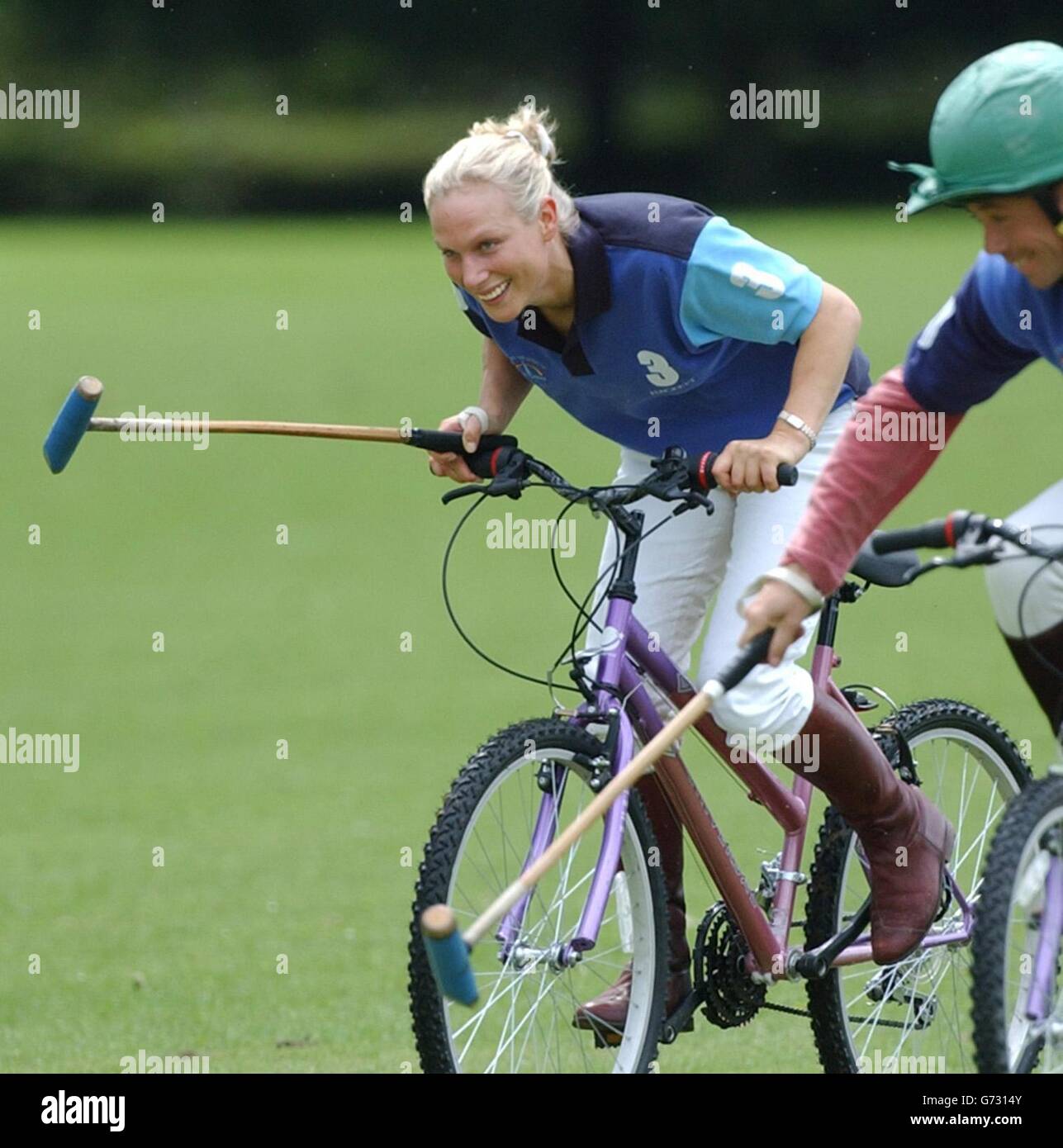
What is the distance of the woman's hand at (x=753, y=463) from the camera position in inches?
164

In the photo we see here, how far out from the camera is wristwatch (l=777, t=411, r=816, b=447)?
14.1ft

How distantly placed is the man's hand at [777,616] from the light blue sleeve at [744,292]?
73 cm

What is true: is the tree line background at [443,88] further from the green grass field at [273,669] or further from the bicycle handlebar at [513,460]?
the bicycle handlebar at [513,460]

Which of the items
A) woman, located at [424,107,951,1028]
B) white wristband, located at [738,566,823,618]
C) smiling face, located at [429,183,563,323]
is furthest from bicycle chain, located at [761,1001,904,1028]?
smiling face, located at [429,183,563,323]

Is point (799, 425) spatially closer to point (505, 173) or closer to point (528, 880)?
point (505, 173)

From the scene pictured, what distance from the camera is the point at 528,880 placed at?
361 centimetres

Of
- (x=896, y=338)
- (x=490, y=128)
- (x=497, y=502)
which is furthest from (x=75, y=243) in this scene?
(x=490, y=128)

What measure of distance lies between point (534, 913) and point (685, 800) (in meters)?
0.46

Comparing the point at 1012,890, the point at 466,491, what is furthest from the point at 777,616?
the point at 466,491

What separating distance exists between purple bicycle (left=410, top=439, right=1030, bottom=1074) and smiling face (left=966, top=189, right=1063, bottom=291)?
1.70ft

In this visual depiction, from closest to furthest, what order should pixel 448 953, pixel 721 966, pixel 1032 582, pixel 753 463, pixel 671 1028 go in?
pixel 448 953 < pixel 1032 582 < pixel 753 463 < pixel 671 1028 < pixel 721 966

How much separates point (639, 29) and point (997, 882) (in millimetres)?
53242
